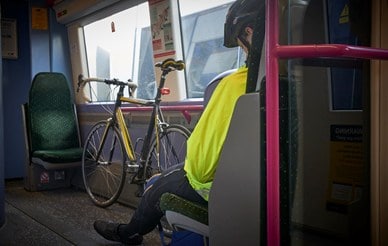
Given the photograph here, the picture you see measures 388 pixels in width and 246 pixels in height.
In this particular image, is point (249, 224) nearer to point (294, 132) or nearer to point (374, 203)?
point (294, 132)

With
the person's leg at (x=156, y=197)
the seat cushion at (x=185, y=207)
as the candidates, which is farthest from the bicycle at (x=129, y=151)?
the seat cushion at (x=185, y=207)

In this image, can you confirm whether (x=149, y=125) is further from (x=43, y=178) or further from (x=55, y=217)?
(x=43, y=178)

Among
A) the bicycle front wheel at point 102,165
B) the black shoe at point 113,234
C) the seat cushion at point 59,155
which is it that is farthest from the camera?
the seat cushion at point 59,155

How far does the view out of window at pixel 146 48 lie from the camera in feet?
11.3

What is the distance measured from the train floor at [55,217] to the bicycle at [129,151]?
0.56 ft

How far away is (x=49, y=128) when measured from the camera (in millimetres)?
4449

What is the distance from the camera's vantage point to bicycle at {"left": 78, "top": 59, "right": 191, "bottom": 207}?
300 cm

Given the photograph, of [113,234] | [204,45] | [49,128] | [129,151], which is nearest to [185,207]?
[113,234]

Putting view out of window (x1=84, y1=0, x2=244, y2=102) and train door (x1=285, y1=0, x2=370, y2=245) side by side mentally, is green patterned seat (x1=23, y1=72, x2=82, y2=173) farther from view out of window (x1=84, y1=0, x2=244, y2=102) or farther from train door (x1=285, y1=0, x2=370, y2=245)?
train door (x1=285, y1=0, x2=370, y2=245)

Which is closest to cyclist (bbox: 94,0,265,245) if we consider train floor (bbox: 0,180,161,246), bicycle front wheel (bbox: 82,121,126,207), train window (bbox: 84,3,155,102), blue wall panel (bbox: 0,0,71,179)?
train floor (bbox: 0,180,161,246)

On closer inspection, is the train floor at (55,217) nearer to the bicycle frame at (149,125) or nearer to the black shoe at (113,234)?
the black shoe at (113,234)

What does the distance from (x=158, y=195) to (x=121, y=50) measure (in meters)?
3.27

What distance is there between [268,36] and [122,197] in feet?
9.73

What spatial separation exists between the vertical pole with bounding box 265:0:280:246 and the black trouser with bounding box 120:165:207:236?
510 millimetres
